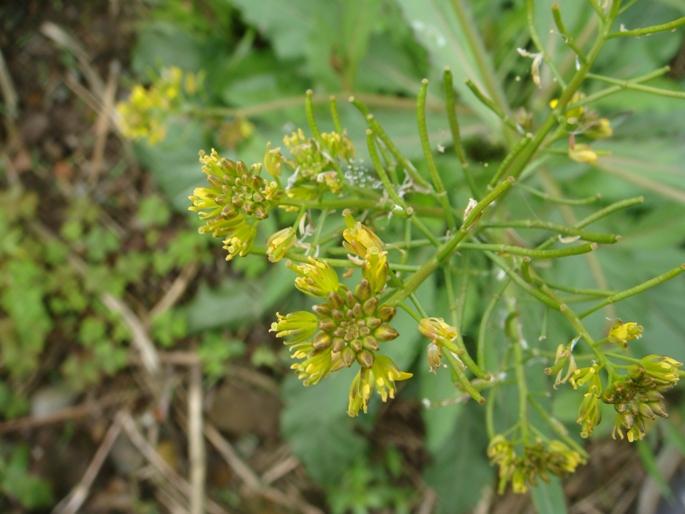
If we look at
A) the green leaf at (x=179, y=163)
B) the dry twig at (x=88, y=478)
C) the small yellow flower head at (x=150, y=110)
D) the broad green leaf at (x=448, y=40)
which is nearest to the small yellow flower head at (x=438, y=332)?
the broad green leaf at (x=448, y=40)

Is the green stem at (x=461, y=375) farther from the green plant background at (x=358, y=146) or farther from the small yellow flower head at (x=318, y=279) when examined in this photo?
the green plant background at (x=358, y=146)

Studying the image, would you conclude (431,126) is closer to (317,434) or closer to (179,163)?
(179,163)

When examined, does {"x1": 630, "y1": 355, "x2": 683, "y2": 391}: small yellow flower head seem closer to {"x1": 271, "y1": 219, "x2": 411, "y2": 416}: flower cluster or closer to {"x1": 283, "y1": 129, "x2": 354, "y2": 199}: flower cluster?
{"x1": 271, "y1": 219, "x2": 411, "y2": 416}: flower cluster

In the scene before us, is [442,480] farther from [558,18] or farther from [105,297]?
[558,18]

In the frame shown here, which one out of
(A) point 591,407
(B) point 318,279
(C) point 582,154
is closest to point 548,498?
(A) point 591,407

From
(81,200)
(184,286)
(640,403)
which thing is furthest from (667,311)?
(81,200)

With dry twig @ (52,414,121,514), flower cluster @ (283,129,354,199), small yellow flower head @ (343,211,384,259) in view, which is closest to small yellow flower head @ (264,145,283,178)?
flower cluster @ (283,129,354,199)
